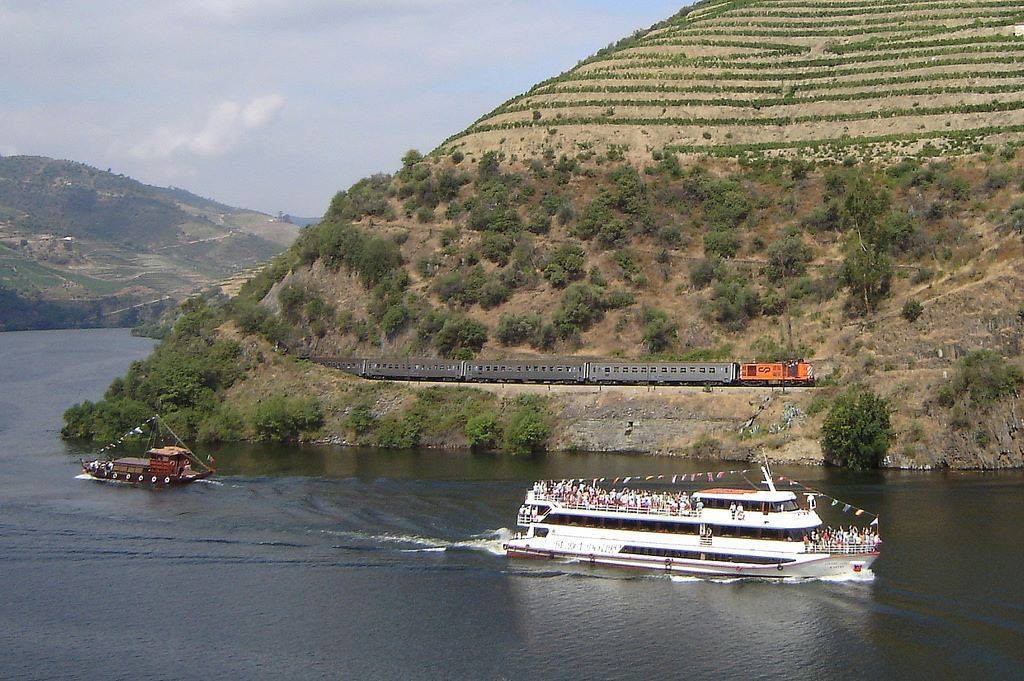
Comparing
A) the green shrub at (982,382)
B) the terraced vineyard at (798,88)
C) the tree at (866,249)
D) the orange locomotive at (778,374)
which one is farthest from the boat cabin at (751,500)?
the terraced vineyard at (798,88)

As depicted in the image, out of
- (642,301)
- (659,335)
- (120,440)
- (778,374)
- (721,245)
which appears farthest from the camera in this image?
(721,245)

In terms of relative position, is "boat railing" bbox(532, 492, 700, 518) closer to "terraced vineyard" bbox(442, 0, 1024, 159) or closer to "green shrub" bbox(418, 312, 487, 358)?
"green shrub" bbox(418, 312, 487, 358)

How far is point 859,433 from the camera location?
86125 millimetres

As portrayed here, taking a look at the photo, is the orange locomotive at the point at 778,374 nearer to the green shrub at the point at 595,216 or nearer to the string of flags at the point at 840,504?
the string of flags at the point at 840,504

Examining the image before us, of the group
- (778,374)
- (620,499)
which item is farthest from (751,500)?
(778,374)

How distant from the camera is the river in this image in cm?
5016

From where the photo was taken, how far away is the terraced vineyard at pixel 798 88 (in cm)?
14275

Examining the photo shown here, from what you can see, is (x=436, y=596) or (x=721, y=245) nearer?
(x=436, y=596)

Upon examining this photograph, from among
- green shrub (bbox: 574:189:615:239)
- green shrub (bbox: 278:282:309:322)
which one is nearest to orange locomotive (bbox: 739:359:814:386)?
green shrub (bbox: 574:189:615:239)

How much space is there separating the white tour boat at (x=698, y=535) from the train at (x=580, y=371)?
Answer: 3299cm

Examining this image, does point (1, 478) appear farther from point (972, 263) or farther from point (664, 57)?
point (664, 57)

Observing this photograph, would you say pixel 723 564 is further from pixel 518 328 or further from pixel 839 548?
pixel 518 328

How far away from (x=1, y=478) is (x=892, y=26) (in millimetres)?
143283

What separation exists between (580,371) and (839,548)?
48.6m
